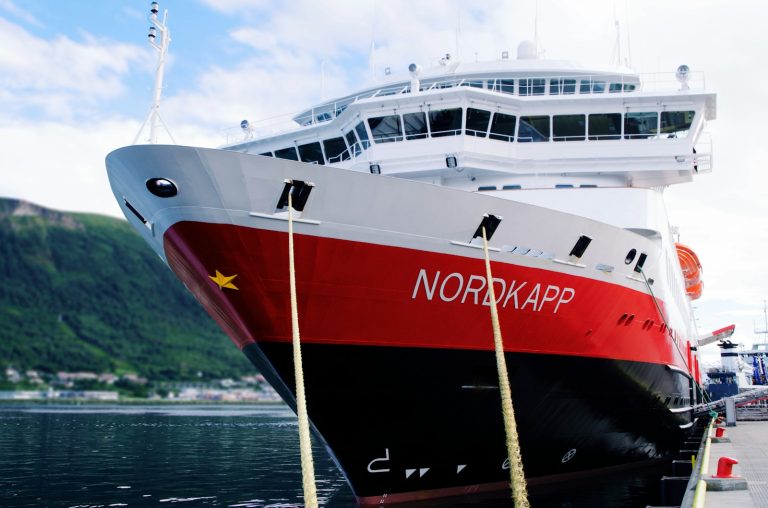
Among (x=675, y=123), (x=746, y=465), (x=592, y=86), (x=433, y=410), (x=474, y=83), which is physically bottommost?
(x=746, y=465)

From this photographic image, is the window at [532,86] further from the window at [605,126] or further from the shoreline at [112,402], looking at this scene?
the shoreline at [112,402]

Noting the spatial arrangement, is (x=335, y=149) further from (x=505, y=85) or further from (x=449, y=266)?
(x=449, y=266)

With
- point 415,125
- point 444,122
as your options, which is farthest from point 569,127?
point 415,125

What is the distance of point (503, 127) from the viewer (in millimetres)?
15219

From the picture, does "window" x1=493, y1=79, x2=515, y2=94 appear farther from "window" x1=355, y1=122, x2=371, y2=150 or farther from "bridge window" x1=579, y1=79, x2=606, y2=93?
"window" x1=355, y1=122, x2=371, y2=150

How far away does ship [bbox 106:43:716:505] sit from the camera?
9.98m

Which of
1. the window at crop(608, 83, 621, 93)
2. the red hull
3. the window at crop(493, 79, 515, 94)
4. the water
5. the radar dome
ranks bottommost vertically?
the water

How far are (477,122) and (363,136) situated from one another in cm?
245

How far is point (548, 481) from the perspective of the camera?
1352 cm

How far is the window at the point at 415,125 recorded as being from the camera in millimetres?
15125

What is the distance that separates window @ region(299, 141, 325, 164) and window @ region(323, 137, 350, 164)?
0.20m

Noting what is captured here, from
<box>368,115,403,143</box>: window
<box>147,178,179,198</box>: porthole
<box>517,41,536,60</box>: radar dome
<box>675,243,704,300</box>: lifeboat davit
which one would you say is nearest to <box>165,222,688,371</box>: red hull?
<box>147,178,179,198</box>: porthole

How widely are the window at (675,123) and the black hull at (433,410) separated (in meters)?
5.47

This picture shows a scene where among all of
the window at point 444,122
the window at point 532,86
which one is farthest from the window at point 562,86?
A: the window at point 444,122
